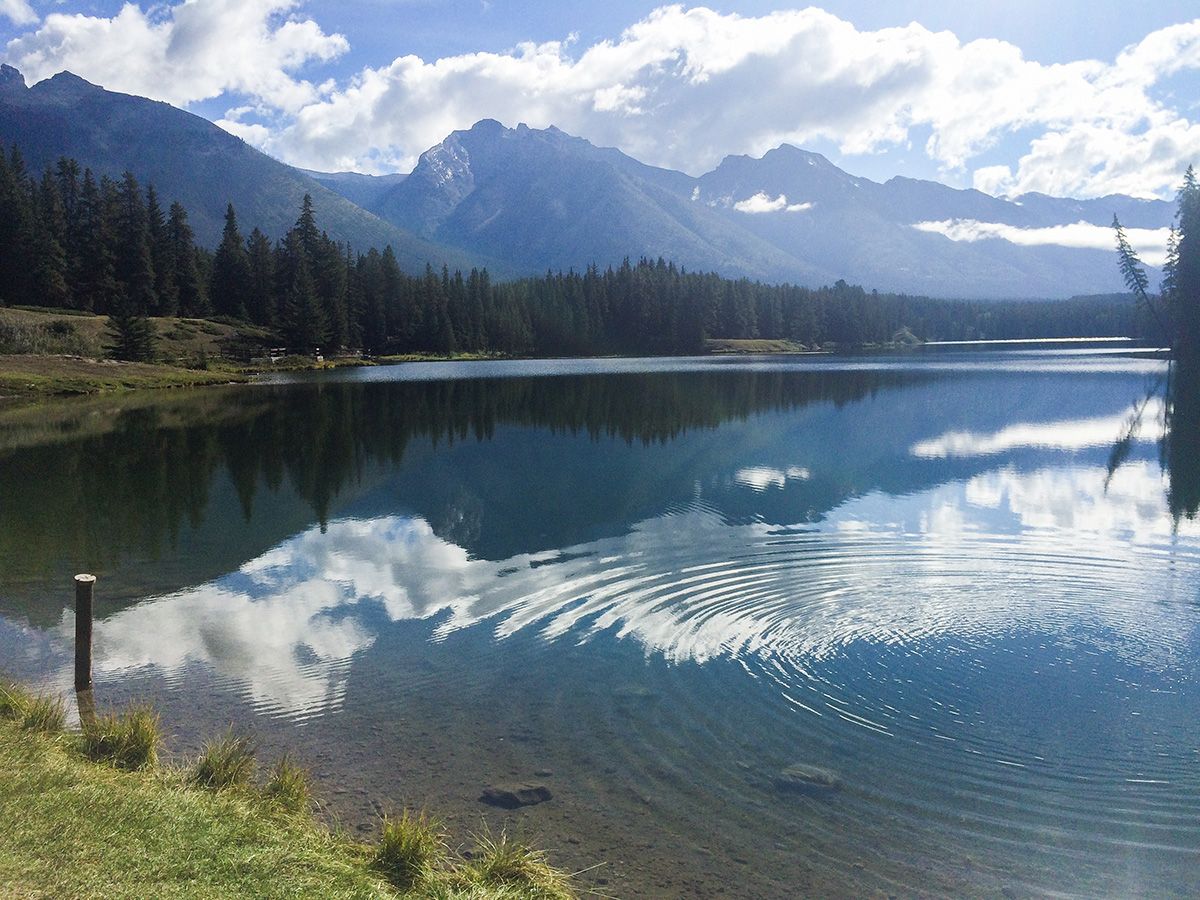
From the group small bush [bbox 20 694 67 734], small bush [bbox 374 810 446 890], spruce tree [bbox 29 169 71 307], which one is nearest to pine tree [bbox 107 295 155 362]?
spruce tree [bbox 29 169 71 307]

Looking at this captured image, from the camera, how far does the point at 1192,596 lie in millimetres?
16594

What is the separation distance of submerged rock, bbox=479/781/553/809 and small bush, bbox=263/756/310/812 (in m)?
1.94

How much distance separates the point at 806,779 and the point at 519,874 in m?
→ 3.94

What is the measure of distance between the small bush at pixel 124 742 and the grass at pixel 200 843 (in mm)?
29

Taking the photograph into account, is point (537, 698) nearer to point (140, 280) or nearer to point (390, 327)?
point (140, 280)

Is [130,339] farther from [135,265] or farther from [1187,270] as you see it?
[1187,270]

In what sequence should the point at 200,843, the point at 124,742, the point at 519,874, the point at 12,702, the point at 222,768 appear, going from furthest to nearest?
the point at 12,702
the point at 124,742
the point at 222,768
the point at 519,874
the point at 200,843

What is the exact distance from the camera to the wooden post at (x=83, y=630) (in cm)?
1120

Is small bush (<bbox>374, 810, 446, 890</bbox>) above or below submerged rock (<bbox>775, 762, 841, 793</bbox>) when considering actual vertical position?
above

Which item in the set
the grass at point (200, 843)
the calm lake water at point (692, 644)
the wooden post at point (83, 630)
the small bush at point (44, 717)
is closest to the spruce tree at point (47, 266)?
the calm lake water at point (692, 644)

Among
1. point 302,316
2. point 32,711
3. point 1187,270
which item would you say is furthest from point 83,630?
point 302,316

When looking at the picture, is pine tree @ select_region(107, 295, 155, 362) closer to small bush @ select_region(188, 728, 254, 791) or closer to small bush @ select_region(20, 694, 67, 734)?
small bush @ select_region(20, 694, 67, 734)

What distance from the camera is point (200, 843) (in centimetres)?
726

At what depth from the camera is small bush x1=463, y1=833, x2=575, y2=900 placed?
7367mm
